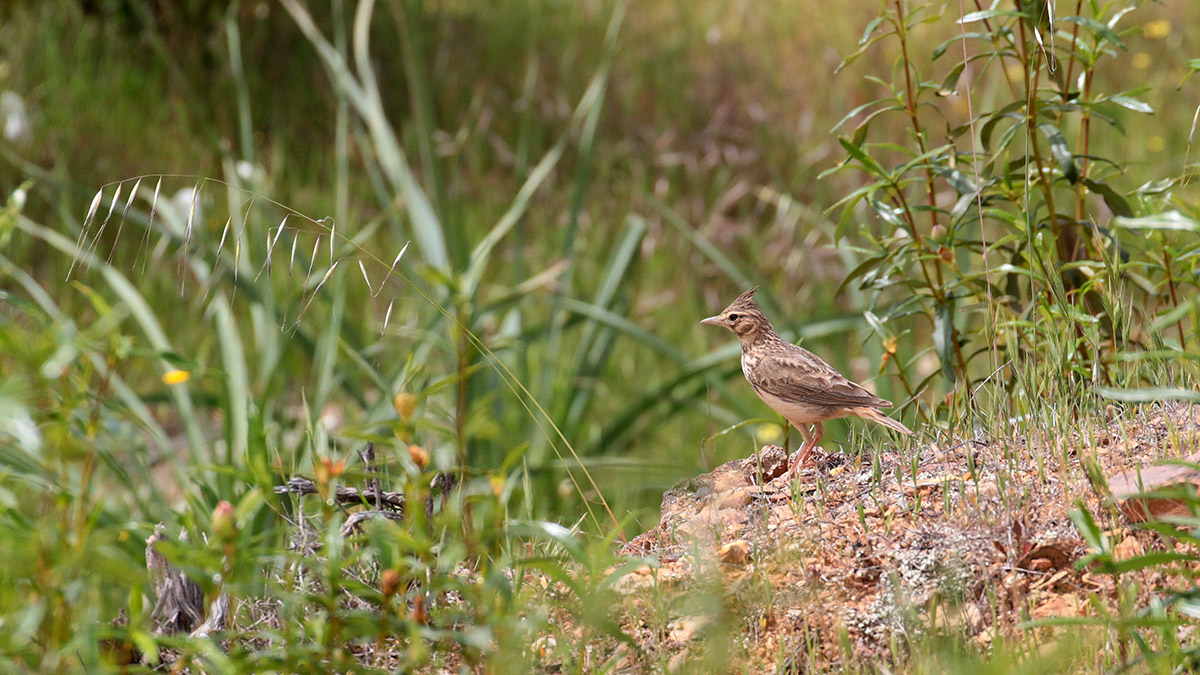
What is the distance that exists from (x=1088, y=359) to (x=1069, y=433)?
46 centimetres

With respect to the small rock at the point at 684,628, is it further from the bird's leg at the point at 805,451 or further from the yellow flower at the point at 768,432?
the yellow flower at the point at 768,432

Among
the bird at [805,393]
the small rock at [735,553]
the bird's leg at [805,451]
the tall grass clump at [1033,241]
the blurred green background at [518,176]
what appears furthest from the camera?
the blurred green background at [518,176]

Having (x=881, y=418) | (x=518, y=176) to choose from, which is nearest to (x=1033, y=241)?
(x=881, y=418)

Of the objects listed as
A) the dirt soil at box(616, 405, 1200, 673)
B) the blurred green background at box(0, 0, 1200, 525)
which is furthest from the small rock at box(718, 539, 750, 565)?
the blurred green background at box(0, 0, 1200, 525)

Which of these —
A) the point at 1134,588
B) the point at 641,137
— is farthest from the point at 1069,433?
the point at 641,137

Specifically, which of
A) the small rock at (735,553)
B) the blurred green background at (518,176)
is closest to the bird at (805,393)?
the small rock at (735,553)

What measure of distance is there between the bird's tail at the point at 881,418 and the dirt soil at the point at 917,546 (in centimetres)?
6

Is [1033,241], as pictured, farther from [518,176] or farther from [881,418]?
[518,176]

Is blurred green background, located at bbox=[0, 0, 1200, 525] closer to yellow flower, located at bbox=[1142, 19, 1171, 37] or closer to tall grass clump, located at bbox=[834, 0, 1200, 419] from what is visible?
yellow flower, located at bbox=[1142, 19, 1171, 37]

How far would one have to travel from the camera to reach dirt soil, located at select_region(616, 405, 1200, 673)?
175 cm

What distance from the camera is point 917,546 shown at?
188cm

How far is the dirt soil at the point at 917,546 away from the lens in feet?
5.73

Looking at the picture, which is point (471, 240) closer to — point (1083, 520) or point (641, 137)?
point (641, 137)

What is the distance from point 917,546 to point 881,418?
0.49 meters
